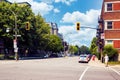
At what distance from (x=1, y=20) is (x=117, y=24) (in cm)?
2933

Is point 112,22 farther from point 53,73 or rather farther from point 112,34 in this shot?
point 53,73

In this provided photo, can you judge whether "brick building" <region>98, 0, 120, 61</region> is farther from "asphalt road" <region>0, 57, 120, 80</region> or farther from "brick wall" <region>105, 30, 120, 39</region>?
"asphalt road" <region>0, 57, 120, 80</region>

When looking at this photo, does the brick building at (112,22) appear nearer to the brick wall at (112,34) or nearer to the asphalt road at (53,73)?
the brick wall at (112,34)

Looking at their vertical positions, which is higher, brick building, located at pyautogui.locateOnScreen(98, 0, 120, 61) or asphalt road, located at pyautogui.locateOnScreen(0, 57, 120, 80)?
brick building, located at pyautogui.locateOnScreen(98, 0, 120, 61)

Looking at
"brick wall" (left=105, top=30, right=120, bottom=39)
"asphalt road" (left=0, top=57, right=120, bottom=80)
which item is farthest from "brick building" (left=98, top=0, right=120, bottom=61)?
"asphalt road" (left=0, top=57, right=120, bottom=80)

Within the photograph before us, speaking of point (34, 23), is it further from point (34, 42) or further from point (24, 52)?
point (24, 52)

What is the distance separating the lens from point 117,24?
5288 cm

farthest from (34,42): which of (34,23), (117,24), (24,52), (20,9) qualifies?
(117,24)

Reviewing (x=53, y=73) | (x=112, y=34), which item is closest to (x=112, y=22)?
(x=112, y=34)

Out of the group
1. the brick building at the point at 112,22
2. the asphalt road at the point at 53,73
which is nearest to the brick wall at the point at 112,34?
the brick building at the point at 112,22

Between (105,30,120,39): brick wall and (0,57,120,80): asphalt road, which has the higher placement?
(105,30,120,39): brick wall

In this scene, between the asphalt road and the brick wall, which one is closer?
the asphalt road

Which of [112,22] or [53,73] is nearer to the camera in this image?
[53,73]

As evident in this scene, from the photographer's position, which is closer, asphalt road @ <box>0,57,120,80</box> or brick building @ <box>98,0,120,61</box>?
asphalt road @ <box>0,57,120,80</box>
